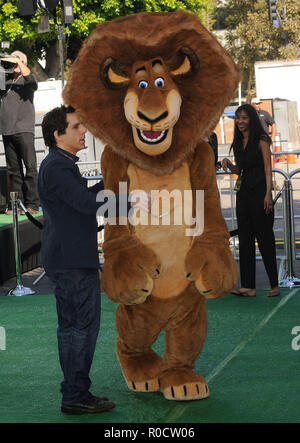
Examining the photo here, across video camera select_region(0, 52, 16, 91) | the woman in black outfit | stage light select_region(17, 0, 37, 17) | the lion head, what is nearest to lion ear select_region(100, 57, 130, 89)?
the lion head

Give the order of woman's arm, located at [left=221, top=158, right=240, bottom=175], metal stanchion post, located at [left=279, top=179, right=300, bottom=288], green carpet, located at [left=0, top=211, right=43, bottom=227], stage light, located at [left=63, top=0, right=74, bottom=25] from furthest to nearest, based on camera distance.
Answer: stage light, located at [left=63, top=0, right=74, bottom=25]
green carpet, located at [left=0, top=211, right=43, bottom=227]
metal stanchion post, located at [left=279, top=179, right=300, bottom=288]
woman's arm, located at [left=221, top=158, right=240, bottom=175]

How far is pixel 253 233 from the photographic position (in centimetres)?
768

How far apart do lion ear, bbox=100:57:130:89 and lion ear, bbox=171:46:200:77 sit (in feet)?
0.94

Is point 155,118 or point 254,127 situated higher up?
point 254,127

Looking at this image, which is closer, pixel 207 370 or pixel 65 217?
pixel 65 217

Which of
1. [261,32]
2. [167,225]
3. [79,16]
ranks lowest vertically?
[167,225]

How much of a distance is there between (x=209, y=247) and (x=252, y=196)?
3171mm

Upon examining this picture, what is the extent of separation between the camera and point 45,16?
50.3ft

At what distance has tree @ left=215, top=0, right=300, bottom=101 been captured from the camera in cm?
3953

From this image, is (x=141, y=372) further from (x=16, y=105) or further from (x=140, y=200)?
(x=16, y=105)

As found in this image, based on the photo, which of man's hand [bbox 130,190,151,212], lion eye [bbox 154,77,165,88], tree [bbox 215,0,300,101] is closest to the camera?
man's hand [bbox 130,190,151,212]

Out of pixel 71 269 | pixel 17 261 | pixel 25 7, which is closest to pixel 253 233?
pixel 17 261

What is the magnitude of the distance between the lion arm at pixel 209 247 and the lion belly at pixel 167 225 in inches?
3.4

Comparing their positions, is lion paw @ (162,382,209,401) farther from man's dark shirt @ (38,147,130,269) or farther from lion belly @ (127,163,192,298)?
man's dark shirt @ (38,147,130,269)
